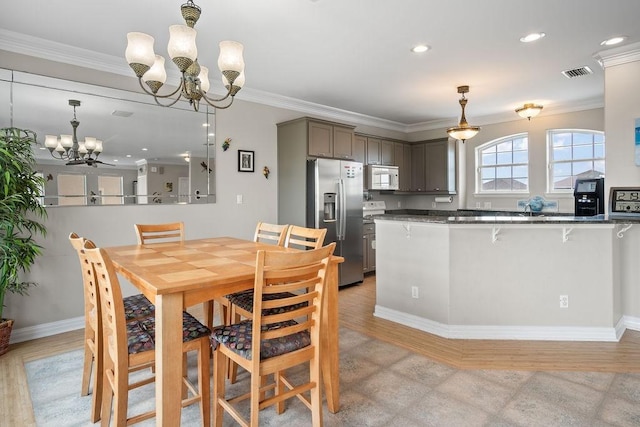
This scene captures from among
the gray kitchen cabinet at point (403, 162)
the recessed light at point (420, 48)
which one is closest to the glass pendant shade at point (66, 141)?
the recessed light at point (420, 48)

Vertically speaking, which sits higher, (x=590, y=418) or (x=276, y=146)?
(x=276, y=146)

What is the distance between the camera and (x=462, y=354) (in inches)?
110

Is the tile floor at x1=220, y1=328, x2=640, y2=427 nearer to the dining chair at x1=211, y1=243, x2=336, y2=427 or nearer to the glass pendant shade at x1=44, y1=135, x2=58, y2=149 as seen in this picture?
the dining chair at x1=211, y1=243, x2=336, y2=427

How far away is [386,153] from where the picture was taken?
632 cm

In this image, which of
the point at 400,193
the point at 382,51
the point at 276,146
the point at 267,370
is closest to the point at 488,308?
the point at 267,370

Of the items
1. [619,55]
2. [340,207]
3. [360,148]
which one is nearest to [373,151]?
[360,148]

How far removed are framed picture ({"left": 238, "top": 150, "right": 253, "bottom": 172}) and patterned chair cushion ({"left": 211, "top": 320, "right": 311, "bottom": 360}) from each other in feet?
9.79

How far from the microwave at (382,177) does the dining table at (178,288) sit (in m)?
3.79

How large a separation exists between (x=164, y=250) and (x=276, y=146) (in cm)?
275

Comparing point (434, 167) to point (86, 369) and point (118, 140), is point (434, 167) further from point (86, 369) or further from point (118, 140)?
point (86, 369)

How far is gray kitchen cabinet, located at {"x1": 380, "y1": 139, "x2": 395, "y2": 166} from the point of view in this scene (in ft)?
20.5

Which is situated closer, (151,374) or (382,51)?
(151,374)

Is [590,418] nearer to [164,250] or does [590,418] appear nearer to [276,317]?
[276,317]

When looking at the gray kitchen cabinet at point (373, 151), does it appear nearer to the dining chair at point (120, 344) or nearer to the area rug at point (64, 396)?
the area rug at point (64, 396)
